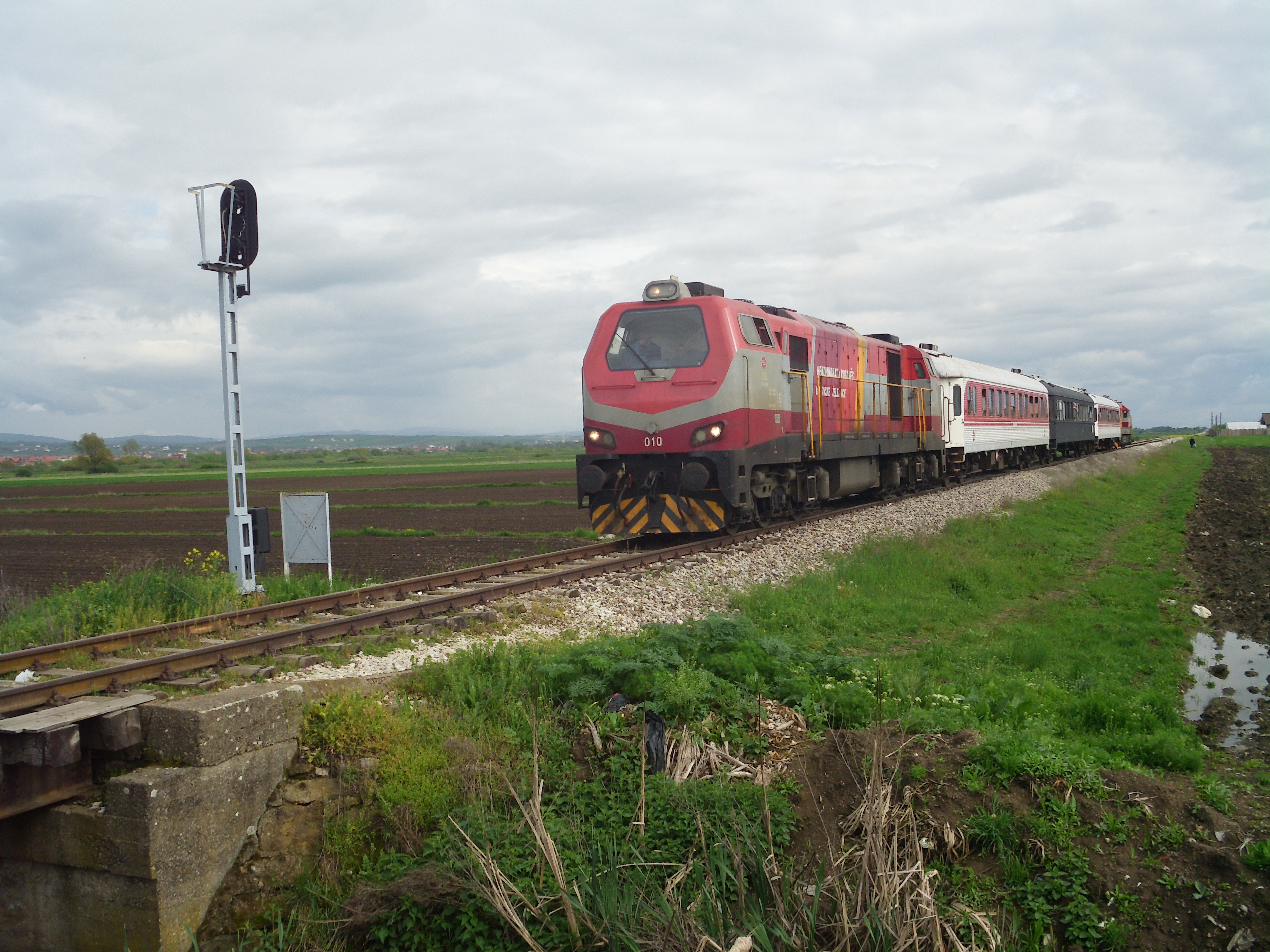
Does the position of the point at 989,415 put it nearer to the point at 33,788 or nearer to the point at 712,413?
the point at 712,413

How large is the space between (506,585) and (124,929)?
18.7 ft

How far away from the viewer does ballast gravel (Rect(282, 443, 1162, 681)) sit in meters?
8.16

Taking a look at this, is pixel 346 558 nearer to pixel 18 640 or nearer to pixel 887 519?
pixel 18 640

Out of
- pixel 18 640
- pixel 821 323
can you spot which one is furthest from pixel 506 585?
pixel 821 323

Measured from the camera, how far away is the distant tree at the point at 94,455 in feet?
306

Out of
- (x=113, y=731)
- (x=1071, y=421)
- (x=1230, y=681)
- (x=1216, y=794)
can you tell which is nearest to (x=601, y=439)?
(x=1230, y=681)

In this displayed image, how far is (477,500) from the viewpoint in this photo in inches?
1444

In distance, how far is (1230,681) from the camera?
10.1 metres

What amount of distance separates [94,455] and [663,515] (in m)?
98.7

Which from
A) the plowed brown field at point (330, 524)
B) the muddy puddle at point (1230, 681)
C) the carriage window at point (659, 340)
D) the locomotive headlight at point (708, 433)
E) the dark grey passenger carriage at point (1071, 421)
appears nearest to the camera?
the muddy puddle at point (1230, 681)

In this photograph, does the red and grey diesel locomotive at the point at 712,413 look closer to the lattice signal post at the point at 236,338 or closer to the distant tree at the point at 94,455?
the lattice signal post at the point at 236,338

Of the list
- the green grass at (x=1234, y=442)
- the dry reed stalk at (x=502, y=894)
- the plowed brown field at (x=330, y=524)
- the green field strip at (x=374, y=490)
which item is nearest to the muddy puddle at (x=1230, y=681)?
the dry reed stalk at (x=502, y=894)

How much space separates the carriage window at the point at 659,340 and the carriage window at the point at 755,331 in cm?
70

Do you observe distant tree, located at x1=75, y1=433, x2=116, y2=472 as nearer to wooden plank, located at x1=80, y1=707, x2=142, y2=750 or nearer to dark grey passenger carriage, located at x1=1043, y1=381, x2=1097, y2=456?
dark grey passenger carriage, located at x1=1043, y1=381, x2=1097, y2=456
